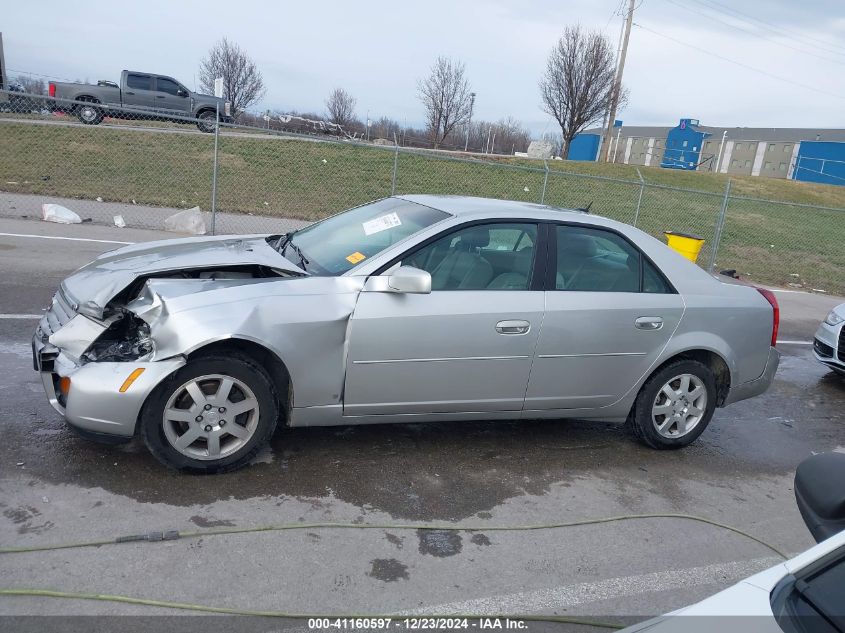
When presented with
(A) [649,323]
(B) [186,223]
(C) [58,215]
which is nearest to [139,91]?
(C) [58,215]

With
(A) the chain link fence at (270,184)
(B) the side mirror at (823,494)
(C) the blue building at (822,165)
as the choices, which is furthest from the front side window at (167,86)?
(C) the blue building at (822,165)

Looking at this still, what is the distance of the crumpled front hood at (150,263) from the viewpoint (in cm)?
398

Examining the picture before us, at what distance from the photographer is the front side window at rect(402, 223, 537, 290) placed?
4250 mm

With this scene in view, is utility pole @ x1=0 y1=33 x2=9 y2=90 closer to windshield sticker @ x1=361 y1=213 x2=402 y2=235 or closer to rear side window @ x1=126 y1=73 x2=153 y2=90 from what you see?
rear side window @ x1=126 y1=73 x2=153 y2=90

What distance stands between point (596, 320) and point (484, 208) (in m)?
1.05

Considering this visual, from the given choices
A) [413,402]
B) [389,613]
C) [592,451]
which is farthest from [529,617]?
[592,451]

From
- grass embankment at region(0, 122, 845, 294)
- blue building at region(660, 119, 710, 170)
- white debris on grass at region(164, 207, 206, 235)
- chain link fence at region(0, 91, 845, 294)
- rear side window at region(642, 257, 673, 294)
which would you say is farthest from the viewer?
blue building at region(660, 119, 710, 170)

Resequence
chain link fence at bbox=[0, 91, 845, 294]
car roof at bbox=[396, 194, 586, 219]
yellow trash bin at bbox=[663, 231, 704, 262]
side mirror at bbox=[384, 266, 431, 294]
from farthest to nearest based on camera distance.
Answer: chain link fence at bbox=[0, 91, 845, 294] < yellow trash bin at bbox=[663, 231, 704, 262] < car roof at bbox=[396, 194, 586, 219] < side mirror at bbox=[384, 266, 431, 294]

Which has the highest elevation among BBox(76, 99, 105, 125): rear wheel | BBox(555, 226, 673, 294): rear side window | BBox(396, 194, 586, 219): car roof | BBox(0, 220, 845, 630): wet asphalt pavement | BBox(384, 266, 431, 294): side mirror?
BBox(76, 99, 105, 125): rear wheel

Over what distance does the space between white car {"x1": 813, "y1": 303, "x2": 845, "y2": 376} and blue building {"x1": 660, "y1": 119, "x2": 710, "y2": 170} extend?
121 ft

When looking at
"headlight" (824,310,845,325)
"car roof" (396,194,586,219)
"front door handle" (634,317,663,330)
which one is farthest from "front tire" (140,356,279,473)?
"headlight" (824,310,845,325)

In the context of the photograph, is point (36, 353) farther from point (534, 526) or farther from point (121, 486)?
point (534, 526)

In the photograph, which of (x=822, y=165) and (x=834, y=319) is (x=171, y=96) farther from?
(x=822, y=165)

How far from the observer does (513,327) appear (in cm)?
425
